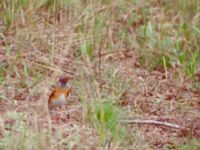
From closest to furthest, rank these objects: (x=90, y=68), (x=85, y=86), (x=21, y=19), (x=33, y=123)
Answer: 1. (x=33, y=123)
2. (x=85, y=86)
3. (x=90, y=68)
4. (x=21, y=19)

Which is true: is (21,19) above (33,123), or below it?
above

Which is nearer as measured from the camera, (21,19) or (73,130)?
(73,130)

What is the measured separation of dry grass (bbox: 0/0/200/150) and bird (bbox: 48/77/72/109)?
0.16 ft

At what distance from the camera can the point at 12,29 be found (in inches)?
231

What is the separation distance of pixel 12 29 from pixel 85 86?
1081 millimetres

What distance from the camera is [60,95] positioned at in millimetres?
4766

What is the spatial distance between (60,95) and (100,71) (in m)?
0.75

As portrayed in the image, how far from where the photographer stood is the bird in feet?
15.5

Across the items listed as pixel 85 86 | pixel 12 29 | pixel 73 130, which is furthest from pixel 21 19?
pixel 73 130

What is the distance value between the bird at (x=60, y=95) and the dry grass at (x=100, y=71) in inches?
1.9

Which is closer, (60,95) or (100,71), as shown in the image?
(60,95)

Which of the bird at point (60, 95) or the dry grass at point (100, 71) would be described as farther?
the bird at point (60, 95)

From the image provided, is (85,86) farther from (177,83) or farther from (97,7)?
(97,7)

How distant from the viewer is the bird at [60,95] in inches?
186
